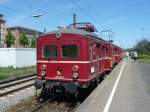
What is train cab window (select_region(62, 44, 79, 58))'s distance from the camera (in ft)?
43.7

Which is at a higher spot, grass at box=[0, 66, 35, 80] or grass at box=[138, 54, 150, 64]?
grass at box=[138, 54, 150, 64]

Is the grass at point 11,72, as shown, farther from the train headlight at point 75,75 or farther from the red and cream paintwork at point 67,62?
the train headlight at point 75,75

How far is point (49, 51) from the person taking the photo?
548 inches

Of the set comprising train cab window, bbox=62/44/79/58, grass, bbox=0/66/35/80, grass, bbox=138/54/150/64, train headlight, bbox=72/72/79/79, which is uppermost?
train cab window, bbox=62/44/79/58

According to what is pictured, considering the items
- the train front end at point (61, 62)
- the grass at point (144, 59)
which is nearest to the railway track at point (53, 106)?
the train front end at point (61, 62)

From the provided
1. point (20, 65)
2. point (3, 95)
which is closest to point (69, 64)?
point (3, 95)

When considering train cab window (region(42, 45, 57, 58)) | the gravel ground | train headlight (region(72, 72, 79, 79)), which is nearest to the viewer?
the gravel ground

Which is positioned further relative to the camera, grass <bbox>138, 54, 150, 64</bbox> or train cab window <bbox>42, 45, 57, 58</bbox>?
grass <bbox>138, 54, 150, 64</bbox>

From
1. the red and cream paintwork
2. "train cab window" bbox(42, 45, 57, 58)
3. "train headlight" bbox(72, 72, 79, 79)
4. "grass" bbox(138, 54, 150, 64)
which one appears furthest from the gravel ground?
"grass" bbox(138, 54, 150, 64)

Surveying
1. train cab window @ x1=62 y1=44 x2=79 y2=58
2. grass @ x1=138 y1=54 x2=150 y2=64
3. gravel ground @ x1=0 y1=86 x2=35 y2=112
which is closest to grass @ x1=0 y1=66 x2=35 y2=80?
gravel ground @ x1=0 y1=86 x2=35 y2=112

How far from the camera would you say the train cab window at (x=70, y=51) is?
43.7ft

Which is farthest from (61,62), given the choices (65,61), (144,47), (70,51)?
(144,47)

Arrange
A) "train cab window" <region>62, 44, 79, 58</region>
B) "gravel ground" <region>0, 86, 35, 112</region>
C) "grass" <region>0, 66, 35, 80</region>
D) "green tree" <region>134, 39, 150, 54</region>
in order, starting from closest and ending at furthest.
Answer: "gravel ground" <region>0, 86, 35, 112</region>
"train cab window" <region>62, 44, 79, 58</region>
"grass" <region>0, 66, 35, 80</region>
"green tree" <region>134, 39, 150, 54</region>

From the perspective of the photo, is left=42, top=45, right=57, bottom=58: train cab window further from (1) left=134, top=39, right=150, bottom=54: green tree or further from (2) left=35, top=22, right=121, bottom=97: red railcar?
(1) left=134, top=39, right=150, bottom=54: green tree
